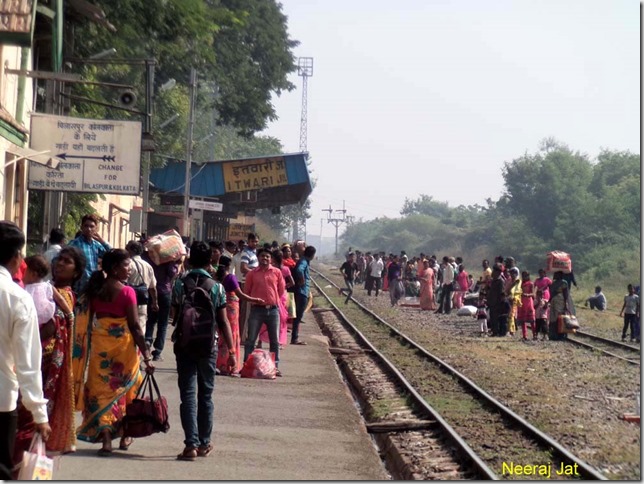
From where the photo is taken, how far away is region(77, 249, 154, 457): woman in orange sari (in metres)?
9.30

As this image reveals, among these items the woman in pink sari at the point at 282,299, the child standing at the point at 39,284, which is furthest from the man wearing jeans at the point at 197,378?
the woman in pink sari at the point at 282,299

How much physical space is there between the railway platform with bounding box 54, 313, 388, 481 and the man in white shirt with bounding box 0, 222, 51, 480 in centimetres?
243

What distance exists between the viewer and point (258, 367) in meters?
15.8

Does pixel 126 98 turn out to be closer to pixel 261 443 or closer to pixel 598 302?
pixel 261 443

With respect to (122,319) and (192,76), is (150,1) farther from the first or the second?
(122,319)

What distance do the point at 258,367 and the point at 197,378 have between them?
6153 millimetres

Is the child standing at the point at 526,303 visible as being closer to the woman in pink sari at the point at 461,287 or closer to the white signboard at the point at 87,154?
the white signboard at the point at 87,154

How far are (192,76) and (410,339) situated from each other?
15.3 meters

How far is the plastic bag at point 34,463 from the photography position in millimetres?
6383

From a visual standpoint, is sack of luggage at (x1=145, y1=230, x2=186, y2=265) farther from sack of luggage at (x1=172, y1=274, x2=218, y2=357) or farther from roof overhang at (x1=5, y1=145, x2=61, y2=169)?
sack of luggage at (x1=172, y1=274, x2=218, y2=357)

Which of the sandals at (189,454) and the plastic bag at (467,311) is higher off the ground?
the plastic bag at (467,311)

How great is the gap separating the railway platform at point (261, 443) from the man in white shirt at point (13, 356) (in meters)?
2.43

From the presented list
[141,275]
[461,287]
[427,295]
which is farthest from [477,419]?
[427,295]

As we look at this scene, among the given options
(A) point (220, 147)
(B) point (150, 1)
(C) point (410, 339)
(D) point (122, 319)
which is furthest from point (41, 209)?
(A) point (220, 147)
